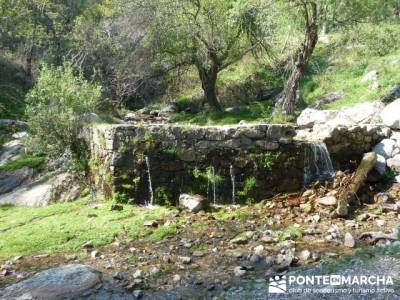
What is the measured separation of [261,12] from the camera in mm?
15156

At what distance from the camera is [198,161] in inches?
358

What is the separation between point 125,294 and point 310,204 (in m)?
4.43

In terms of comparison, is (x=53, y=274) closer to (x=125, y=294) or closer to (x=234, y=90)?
(x=125, y=294)

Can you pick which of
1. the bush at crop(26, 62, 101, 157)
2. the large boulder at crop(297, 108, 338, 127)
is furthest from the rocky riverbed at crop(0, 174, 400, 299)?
the large boulder at crop(297, 108, 338, 127)

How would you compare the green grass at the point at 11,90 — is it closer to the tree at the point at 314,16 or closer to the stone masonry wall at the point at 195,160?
the tree at the point at 314,16

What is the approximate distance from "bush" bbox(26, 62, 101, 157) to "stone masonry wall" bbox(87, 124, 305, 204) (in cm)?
130

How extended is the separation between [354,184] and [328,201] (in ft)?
3.02

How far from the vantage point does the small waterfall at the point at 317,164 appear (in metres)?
9.73

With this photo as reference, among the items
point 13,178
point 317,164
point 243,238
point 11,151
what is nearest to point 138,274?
point 243,238

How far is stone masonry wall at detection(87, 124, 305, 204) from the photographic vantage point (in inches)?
347

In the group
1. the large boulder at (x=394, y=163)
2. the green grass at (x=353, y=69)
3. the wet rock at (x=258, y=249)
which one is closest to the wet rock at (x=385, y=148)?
the large boulder at (x=394, y=163)

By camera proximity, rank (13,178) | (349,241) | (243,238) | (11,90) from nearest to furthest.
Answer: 1. (349,241)
2. (243,238)
3. (13,178)
4. (11,90)

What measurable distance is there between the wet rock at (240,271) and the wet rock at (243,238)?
97 centimetres

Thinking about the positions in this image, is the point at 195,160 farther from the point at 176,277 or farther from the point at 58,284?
the point at 58,284
